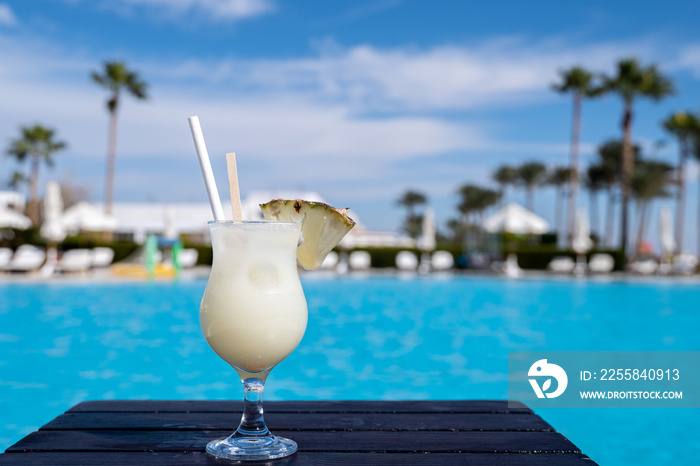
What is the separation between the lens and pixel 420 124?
28531mm

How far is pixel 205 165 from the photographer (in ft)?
5.28

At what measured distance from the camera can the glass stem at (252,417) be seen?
1.46m

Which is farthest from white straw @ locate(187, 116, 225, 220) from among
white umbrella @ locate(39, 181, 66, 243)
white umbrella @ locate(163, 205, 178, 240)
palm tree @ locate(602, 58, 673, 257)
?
palm tree @ locate(602, 58, 673, 257)

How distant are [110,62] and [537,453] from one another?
3454cm

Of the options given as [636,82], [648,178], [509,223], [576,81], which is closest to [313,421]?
[509,223]

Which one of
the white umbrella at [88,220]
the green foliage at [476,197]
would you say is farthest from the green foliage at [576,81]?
the green foliage at [476,197]

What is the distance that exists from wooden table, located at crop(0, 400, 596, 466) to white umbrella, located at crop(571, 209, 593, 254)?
81.0 feet

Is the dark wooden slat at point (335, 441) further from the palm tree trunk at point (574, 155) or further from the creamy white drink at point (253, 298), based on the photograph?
the palm tree trunk at point (574, 155)

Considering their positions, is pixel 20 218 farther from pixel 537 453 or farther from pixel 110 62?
pixel 537 453

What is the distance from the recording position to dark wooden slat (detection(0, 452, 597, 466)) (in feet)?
4.44

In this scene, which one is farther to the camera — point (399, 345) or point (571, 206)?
point (571, 206)

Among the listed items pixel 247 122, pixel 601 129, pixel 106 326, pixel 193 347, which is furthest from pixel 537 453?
pixel 601 129

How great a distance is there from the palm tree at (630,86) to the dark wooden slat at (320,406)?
29143 millimetres

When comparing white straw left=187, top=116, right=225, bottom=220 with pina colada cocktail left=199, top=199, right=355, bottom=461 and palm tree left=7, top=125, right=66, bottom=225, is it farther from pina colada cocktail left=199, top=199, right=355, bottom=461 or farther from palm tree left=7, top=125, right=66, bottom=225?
palm tree left=7, top=125, right=66, bottom=225
